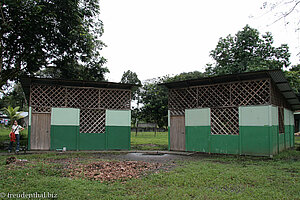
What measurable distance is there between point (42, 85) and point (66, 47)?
3011 mm

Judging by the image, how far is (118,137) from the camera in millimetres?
12414

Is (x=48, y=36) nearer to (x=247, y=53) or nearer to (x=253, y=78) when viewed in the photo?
(x=253, y=78)

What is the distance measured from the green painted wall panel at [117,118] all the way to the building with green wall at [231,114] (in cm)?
230

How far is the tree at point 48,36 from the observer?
1113 cm

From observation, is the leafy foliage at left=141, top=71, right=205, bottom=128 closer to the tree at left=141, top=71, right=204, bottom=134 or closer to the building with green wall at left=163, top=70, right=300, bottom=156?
the tree at left=141, top=71, right=204, bottom=134

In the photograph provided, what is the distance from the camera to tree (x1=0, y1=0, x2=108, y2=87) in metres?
11.1

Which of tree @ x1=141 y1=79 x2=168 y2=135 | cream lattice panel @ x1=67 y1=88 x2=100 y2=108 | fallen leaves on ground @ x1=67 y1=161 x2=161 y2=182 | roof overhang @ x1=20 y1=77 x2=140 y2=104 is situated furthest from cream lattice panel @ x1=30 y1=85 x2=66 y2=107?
tree @ x1=141 y1=79 x2=168 y2=135

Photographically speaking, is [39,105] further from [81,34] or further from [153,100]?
[153,100]

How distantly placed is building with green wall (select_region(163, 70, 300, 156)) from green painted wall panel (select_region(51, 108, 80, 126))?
15.7 feet

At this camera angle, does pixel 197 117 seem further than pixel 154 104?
No

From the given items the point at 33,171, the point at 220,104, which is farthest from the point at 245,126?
the point at 33,171

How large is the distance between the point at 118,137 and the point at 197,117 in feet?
13.7

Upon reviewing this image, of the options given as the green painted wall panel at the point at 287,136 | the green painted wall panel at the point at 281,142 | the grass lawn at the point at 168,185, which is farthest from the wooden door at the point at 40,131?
the green painted wall panel at the point at 287,136

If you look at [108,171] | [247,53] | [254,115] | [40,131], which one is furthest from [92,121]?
[247,53]
